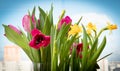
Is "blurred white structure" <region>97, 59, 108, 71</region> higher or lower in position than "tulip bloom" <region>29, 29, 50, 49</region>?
higher

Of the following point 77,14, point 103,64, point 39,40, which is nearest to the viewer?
point 39,40

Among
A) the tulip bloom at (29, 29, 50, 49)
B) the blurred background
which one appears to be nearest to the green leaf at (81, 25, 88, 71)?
the tulip bloom at (29, 29, 50, 49)

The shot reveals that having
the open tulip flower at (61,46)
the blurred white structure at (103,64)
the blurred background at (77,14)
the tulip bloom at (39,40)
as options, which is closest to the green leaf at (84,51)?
the open tulip flower at (61,46)

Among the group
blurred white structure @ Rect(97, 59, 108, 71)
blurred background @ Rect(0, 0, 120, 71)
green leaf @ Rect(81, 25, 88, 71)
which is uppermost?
blurred background @ Rect(0, 0, 120, 71)

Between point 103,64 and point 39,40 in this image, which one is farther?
point 103,64

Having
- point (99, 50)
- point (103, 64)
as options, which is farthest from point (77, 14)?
A: point (99, 50)

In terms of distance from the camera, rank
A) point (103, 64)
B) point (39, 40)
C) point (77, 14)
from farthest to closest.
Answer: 1. point (77, 14)
2. point (103, 64)
3. point (39, 40)

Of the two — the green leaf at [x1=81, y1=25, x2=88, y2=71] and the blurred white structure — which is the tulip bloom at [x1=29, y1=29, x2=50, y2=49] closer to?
the green leaf at [x1=81, y1=25, x2=88, y2=71]

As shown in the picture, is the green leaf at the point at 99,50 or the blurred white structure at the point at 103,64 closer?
the green leaf at the point at 99,50

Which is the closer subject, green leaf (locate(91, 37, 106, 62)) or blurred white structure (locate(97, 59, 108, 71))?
green leaf (locate(91, 37, 106, 62))

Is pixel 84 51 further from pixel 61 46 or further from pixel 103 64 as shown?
pixel 103 64

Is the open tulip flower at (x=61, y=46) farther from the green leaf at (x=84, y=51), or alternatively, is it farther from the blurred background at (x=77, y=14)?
the blurred background at (x=77, y=14)

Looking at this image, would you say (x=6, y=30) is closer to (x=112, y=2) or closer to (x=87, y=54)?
(x=87, y=54)
